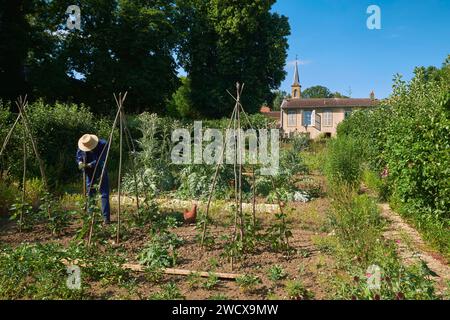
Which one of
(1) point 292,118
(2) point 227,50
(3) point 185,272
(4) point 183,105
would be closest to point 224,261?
(3) point 185,272

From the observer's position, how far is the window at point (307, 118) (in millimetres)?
39500

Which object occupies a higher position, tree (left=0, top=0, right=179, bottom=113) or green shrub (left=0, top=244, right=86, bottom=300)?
tree (left=0, top=0, right=179, bottom=113)

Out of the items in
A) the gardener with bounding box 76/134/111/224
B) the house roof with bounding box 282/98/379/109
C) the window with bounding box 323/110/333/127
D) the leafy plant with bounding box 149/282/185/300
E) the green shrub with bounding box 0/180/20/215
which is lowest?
the leafy plant with bounding box 149/282/185/300

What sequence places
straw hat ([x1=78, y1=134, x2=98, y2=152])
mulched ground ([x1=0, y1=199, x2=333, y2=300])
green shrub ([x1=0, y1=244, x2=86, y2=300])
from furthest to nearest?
1. straw hat ([x1=78, y1=134, x2=98, y2=152])
2. mulched ground ([x1=0, y1=199, x2=333, y2=300])
3. green shrub ([x1=0, y1=244, x2=86, y2=300])

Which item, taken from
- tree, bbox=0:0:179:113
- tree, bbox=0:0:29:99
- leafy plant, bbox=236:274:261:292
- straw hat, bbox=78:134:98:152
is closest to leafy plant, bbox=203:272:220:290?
leafy plant, bbox=236:274:261:292

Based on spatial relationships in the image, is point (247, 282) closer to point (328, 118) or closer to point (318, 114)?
point (318, 114)

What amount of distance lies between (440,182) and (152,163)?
611 centimetres

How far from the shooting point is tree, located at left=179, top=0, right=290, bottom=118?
2509 centimetres

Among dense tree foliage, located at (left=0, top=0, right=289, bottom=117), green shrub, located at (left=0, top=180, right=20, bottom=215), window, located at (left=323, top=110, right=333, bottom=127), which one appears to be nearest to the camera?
green shrub, located at (left=0, top=180, right=20, bottom=215)

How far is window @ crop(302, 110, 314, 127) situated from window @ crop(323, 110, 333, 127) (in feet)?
4.57

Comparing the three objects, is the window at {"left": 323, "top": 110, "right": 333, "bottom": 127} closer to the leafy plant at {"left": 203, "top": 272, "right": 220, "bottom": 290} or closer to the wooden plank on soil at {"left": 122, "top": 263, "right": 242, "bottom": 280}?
the wooden plank on soil at {"left": 122, "top": 263, "right": 242, "bottom": 280}

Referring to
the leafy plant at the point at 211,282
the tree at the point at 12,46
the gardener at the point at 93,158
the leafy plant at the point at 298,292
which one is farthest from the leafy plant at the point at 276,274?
the tree at the point at 12,46

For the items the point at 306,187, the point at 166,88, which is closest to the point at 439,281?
the point at 306,187

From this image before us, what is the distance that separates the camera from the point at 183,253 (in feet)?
15.7
